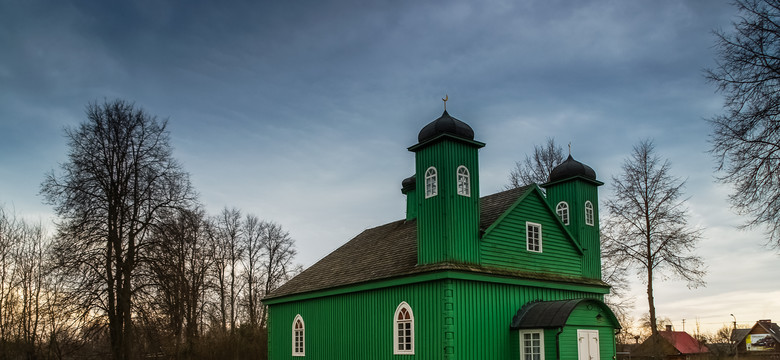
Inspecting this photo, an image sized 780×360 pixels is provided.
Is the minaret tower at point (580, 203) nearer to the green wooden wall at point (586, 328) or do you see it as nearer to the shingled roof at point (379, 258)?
the shingled roof at point (379, 258)

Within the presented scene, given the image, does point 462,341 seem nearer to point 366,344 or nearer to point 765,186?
point 366,344

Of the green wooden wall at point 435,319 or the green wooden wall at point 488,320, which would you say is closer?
the green wooden wall at point 435,319

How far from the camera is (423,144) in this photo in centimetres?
2027

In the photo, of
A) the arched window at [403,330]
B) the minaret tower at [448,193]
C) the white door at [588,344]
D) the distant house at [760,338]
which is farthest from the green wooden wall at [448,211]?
the distant house at [760,338]

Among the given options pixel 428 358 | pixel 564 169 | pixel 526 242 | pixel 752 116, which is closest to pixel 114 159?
pixel 428 358

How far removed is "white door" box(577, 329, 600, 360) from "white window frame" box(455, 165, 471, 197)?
5371 millimetres

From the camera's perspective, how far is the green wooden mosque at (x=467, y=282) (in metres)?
18.8

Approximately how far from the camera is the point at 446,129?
19.8 m

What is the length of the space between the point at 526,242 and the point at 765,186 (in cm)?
985

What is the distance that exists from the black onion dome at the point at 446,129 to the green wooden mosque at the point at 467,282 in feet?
0.12

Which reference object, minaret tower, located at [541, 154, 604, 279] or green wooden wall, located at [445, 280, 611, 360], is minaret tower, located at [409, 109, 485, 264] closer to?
green wooden wall, located at [445, 280, 611, 360]

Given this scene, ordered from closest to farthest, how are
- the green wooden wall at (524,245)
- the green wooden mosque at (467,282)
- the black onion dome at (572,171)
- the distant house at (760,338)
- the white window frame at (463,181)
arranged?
the green wooden mosque at (467,282) → the white window frame at (463,181) → the green wooden wall at (524,245) → the black onion dome at (572,171) → the distant house at (760,338)

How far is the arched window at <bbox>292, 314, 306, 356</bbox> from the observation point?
25.1 metres

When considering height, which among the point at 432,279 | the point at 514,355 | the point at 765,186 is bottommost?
the point at 514,355
